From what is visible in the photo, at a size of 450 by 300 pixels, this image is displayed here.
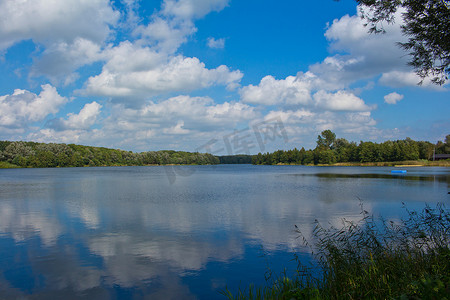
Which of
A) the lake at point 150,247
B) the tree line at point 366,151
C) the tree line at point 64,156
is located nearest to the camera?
the lake at point 150,247

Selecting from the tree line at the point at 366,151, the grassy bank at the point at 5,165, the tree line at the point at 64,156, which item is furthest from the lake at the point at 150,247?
the tree line at the point at 64,156

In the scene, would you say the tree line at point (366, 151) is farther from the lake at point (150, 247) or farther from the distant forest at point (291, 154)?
the lake at point (150, 247)

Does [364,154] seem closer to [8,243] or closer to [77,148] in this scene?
[8,243]

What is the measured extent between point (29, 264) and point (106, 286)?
3.74 metres

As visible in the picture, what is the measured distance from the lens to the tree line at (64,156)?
127 metres

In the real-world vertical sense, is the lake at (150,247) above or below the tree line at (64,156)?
below

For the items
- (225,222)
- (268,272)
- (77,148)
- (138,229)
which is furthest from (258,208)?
(77,148)

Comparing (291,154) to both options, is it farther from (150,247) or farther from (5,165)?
(150,247)

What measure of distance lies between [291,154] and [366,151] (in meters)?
60.2

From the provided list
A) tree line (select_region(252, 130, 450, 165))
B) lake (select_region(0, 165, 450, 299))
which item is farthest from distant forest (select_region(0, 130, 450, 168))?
lake (select_region(0, 165, 450, 299))

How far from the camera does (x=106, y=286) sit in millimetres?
8656

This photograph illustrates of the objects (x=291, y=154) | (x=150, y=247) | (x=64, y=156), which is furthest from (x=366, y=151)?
(x=64, y=156)

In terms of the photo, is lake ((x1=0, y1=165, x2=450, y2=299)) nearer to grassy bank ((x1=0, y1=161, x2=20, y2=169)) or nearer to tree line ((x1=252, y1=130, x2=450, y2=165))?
tree line ((x1=252, y1=130, x2=450, y2=165))

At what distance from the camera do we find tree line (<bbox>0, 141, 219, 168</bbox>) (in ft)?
416
